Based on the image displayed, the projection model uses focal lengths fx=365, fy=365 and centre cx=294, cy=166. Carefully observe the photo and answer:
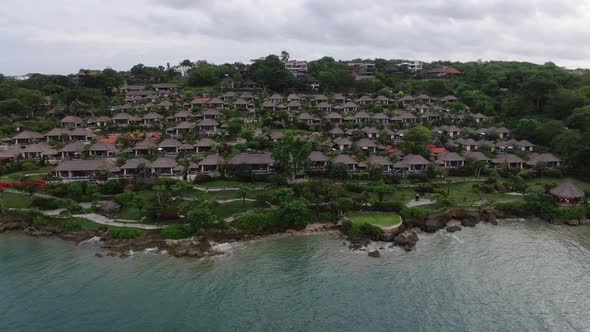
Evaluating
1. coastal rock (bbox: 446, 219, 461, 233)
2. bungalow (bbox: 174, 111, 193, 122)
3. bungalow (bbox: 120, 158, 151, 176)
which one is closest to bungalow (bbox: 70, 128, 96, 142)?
bungalow (bbox: 174, 111, 193, 122)

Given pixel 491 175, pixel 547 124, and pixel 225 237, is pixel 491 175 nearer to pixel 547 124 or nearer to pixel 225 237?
pixel 547 124

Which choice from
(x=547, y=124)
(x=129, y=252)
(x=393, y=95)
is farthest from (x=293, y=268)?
(x=393, y=95)

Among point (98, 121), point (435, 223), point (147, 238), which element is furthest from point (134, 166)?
point (435, 223)

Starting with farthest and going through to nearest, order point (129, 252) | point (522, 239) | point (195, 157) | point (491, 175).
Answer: point (195, 157)
point (491, 175)
point (522, 239)
point (129, 252)

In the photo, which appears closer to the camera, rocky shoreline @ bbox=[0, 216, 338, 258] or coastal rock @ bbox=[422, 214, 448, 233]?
rocky shoreline @ bbox=[0, 216, 338, 258]

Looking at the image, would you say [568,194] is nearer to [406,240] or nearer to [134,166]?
[406,240]

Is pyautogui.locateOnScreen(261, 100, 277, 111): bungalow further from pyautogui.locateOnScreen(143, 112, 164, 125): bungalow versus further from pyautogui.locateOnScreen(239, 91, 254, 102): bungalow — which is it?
pyautogui.locateOnScreen(143, 112, 164, 125): bungalow
